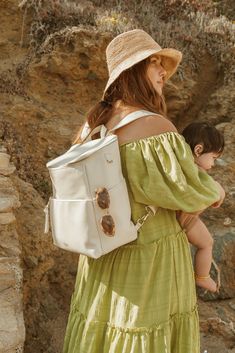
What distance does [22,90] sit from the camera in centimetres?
459

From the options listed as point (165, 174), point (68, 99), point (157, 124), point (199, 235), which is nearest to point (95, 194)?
point (165, 174)

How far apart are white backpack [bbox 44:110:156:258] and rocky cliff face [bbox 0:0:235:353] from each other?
1.23 m

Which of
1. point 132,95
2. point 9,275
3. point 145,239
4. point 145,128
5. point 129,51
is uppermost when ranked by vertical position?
point 129,51

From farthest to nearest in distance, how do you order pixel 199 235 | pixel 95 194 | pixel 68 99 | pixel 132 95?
pixel 68 99
pixel 199 235
pixel 132 95
pixel 95 194

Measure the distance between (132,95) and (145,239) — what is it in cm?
67

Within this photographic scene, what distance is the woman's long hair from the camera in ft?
7.37

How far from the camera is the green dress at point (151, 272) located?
215cm

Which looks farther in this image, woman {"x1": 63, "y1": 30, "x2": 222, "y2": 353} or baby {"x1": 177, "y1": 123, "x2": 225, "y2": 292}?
baby {"x1": 177, "y1": 123, "x2": 225, "y2": 292}

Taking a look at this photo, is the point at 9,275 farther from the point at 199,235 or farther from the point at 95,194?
the point at 199,235

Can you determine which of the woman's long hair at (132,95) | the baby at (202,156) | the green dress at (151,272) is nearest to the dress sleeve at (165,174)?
the green dress at (151,272)

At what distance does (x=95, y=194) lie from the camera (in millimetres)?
2129

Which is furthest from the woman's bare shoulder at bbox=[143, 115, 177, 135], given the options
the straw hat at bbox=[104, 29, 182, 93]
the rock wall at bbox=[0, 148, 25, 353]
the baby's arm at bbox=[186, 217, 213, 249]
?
the rock wall at bbox=[0, 148, 25, 353]

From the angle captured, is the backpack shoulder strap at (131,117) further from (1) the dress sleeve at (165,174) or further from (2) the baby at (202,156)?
(2) the baby at (202,156)

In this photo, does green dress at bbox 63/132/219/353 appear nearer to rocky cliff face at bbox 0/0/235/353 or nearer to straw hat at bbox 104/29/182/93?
straw hat at bbox 104/29/182/93
